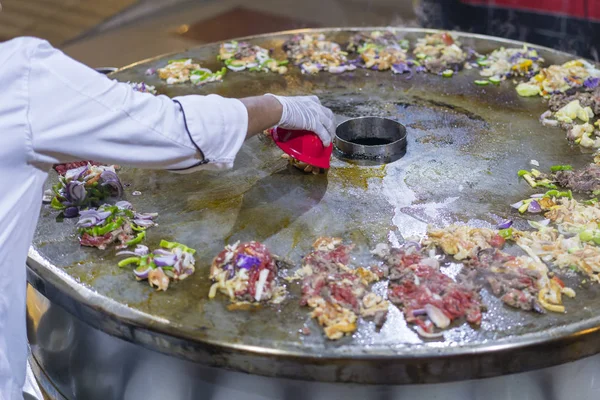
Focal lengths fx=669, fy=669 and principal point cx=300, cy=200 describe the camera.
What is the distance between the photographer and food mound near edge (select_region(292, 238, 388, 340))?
82.4 inches

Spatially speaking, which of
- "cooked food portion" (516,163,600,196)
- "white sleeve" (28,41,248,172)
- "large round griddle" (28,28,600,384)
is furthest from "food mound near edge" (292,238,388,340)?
"cooked food portion" (516,163,600,196)

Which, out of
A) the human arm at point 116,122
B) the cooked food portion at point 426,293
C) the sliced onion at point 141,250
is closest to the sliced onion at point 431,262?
the cooked food portion at point 426,293

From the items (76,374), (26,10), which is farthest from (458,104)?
(26,10)

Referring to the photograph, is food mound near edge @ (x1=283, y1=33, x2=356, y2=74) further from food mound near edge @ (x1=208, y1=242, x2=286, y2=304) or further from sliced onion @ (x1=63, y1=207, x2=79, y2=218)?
food mound near edge @ (x1=208, y1=242, x2=286, y2=304)

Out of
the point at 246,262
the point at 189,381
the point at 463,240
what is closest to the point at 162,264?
the point at 246,262

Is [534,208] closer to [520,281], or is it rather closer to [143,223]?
[520,281]

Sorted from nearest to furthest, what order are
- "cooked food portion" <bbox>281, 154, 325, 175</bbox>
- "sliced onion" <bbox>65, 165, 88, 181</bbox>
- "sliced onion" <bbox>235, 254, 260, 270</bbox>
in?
1. "sliced onion" <bbox>235, 254, 260, 270</bbox>
2. "sliced onion" <bbox>65, 165, 88, 181</bbox>
3. "cooked food portion" <bbox>281, 154, 325, 175</bbox>

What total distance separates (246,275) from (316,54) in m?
2.17

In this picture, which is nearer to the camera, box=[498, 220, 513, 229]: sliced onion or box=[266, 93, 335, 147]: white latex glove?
box=[498, 220, 513, 229]: sliced onion

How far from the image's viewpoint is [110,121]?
1.96 metres

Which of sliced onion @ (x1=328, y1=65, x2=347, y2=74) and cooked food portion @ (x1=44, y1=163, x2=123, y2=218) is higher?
sliced onion @ (x1=328, y1=65, x2=347, y2=74)

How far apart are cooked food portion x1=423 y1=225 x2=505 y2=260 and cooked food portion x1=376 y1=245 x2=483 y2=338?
10 cm

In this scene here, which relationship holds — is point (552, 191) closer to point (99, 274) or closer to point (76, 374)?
point (99, 274)

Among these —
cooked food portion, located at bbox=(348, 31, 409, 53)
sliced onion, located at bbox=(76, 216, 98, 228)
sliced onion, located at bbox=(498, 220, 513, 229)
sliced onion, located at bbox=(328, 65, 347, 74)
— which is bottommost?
sliced onion, located at bbox=(498, 220, 513, 229)
